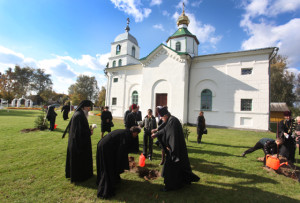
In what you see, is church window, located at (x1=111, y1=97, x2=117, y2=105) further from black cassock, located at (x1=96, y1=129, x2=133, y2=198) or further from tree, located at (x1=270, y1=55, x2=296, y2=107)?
Result: tree, located at (x1=270, y1=55, x2=296, y2=107)

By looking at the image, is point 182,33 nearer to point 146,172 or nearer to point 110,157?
point 146,172

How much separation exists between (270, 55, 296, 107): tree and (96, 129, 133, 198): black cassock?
126 feet

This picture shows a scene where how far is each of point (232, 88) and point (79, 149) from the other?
50.6 ft

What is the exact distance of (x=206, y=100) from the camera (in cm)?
1608

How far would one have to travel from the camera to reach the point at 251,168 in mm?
4941

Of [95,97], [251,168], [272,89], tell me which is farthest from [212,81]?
[95,97]

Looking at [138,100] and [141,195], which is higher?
[138,100]

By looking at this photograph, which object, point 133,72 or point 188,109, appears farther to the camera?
point 133,72

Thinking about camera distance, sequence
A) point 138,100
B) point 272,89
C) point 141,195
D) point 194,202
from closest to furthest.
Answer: point 194,202, point 141,195, point 138,100, point 272,89

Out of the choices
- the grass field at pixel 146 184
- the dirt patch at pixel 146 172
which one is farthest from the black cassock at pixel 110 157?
the dirt patch at pixel 146 172

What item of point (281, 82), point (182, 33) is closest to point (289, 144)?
point (182, 33)

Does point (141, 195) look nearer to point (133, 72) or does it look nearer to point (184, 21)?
point (133, 72)

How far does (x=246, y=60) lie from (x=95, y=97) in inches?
2302

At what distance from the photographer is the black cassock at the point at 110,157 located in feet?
10.7
